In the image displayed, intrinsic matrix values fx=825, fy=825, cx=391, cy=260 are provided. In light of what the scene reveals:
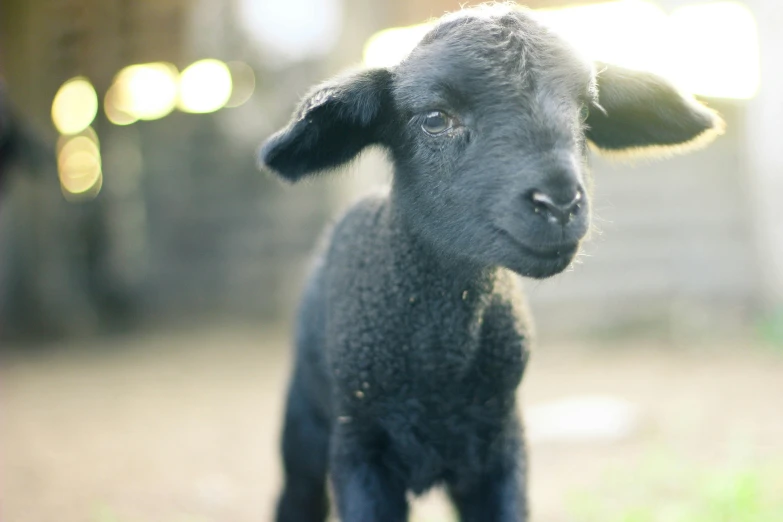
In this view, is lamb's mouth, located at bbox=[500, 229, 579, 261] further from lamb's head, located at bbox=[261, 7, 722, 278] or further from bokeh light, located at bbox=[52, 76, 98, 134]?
bokeh light, located at bbox=[52, 76, 98, 134]

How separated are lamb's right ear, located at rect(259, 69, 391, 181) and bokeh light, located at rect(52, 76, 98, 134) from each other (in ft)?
25.5

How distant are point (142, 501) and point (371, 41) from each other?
216 inches

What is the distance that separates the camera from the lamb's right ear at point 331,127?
104 inches

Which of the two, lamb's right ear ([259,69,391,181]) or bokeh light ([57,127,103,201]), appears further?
bokeh light ([57,127,103,201])

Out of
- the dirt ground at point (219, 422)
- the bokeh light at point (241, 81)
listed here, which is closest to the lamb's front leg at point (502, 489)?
the dirt ground at point (219, 422)

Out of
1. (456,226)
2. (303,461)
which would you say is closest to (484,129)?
(456,226)

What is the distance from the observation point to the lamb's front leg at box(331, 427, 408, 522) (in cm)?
271

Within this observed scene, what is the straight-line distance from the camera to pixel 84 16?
31.1ft

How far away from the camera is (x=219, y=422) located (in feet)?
20.8

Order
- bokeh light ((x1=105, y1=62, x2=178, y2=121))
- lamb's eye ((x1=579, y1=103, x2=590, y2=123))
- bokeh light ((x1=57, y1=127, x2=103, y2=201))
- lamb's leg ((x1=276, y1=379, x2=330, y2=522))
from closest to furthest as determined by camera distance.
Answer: lamb's eye ((x1=579, y1=103, x2=590, y2=123)) → lamb's leg ((x1=276, y1=379, x2=330, y2=522)) → bokeh light ((x1=105, y1=62, x2=178, y2=121)) → bokeh light ((x1=57, y1=127, x2=103, y2=201))

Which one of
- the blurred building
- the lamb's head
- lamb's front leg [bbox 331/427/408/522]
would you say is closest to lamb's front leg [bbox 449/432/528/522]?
lamb's front leg [bbox 331/427/408/522]

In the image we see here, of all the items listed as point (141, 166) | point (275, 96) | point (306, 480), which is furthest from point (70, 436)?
point (141, 166)

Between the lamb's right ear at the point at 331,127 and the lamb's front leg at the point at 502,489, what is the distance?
45.2 inches

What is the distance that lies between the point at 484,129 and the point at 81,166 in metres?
9.19
